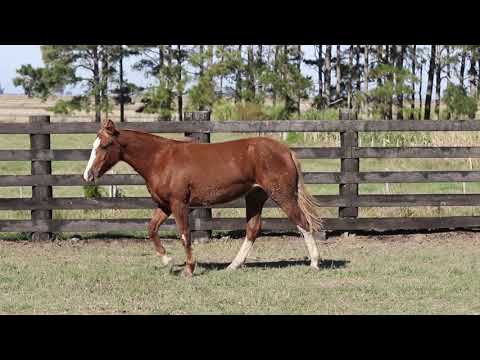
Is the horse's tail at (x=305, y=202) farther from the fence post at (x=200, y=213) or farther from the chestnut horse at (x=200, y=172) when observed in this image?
the fence post at (x=200, y=213)

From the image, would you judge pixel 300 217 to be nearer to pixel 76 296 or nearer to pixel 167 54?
pixel 76 296

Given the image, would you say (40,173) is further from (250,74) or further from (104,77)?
(104,77)

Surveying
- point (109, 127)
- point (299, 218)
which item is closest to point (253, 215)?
point (299, 218)

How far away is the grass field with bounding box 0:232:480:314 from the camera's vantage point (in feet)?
21.3

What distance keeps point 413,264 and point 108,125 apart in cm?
410

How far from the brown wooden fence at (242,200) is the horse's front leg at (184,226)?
8.06 ft

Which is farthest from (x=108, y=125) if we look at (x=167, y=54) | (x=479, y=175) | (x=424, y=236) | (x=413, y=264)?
(x=167, y=54)

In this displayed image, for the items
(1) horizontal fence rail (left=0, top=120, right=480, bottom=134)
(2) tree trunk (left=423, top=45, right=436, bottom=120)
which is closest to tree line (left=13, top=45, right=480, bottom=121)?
(2) tree trunk (left=423, top=45, right=436, bottom=120)

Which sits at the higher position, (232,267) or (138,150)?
(138,150)

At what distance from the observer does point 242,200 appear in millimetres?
10555

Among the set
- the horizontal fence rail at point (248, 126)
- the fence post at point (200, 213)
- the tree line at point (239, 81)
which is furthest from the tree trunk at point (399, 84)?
the fence post at point (200, 213)

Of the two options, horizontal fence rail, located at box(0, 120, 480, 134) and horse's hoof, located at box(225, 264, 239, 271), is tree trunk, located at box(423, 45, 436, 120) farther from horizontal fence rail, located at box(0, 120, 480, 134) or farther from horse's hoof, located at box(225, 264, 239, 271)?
horse's hoof, located at box(225, 264, 239, 271)

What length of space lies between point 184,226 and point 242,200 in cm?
266

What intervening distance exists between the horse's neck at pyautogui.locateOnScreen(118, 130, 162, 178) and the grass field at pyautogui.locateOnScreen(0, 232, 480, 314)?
1.25 metres
